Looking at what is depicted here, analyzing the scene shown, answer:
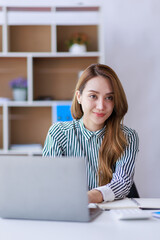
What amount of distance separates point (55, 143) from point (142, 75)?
2036 millimetres

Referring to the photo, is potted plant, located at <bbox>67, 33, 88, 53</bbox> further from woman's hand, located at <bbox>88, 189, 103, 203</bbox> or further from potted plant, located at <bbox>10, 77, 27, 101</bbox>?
woman's hand, located at <bbox>88, 189, 103, 203</bbox>

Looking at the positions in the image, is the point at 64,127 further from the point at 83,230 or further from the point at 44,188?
the point at 83,230

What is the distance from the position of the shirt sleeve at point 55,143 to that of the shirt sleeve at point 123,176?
1.08 feet

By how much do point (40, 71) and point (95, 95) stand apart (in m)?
1.87

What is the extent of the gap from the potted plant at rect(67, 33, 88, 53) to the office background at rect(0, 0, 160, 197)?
14.9 inches

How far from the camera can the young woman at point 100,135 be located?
1.79m

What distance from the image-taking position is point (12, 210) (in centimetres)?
119

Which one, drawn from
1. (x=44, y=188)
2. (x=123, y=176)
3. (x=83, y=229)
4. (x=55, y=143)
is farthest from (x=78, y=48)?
(x=83, y=229)

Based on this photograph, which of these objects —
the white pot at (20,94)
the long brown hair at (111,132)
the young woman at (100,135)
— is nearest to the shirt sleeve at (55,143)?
the young woman at (100,135)

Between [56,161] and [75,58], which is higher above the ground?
[75,58]

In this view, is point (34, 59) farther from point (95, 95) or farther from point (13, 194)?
point (13, 194)

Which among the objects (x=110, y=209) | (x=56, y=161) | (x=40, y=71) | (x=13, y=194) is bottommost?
(x=110, y=209)

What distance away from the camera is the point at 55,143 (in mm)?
1902

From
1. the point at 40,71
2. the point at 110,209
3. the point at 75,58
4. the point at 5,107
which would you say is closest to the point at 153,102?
the point at 75,58
